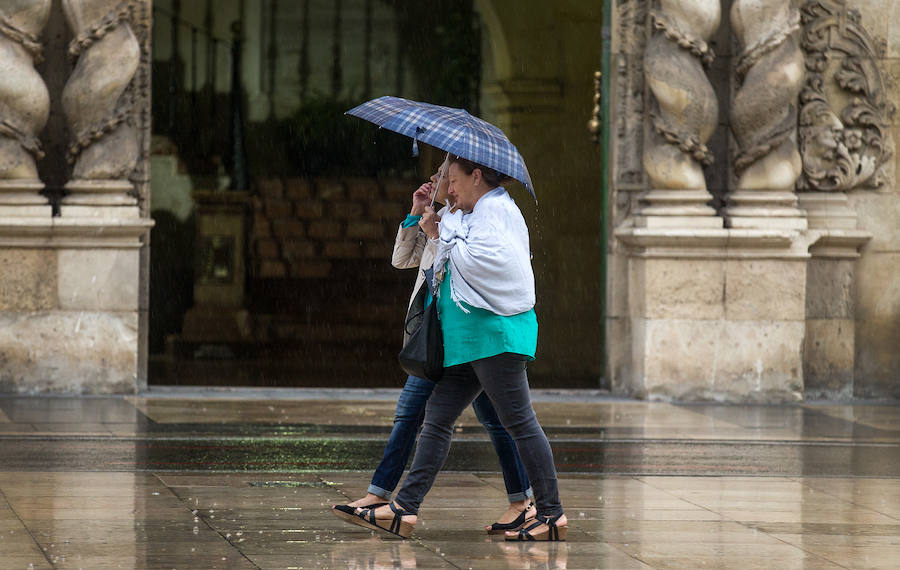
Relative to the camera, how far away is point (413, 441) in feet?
23.6

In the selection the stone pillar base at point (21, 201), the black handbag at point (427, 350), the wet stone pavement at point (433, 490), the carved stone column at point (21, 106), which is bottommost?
the wet stone pavement at point (433, 490)

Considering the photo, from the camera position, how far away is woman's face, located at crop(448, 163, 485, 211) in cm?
697

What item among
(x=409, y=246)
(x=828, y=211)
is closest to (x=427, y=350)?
(x=409, y=246)

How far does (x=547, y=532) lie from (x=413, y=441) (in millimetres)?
729

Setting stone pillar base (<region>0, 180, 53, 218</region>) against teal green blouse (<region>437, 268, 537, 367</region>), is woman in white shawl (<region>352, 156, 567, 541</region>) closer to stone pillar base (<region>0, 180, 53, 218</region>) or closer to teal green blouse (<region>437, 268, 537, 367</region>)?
teal green blouse (<region>437, 268, 537, 367</region>)

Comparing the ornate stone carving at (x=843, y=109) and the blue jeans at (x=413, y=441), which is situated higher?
the ornate stone carving at (x=843, y=109)

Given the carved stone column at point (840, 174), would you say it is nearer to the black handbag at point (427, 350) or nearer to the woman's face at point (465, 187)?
the woman's face at point (465, 187)

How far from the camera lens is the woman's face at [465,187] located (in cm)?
697

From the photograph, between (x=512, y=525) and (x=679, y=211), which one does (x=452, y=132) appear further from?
(x=679, y=211)

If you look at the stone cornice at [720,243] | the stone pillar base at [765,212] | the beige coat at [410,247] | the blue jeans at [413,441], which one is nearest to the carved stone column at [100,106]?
the stone cornice at [720,243]

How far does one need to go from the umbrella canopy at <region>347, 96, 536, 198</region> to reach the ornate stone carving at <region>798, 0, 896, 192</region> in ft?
25.4

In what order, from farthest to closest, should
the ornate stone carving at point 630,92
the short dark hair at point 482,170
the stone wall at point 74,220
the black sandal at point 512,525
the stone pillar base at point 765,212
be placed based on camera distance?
the ornate stone carving at point 630,92
the stone pillar base at point 765,212
the stone wall at point 74,220
the black sandal at point 512,525
the short dark hair at point 482,170

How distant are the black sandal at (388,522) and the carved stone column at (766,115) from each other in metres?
7.55

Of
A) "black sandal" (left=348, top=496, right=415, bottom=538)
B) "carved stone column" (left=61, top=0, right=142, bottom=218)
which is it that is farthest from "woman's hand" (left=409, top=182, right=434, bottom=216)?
"carved stone column" (left=61, top=0, right=142, bottom=218)
